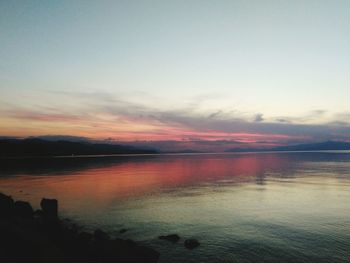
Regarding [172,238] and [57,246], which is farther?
[172,238]

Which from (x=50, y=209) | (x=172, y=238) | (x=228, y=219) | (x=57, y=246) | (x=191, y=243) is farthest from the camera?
(x=228, y=219)

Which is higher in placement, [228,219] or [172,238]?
[172,238]

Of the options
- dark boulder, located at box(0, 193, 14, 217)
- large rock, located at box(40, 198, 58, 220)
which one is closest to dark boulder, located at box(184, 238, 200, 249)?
large rock, located at box(40, 198, 58, 220)

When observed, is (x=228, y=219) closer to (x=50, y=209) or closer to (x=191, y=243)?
(x=191, y=243)

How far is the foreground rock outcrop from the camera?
59.1 ft

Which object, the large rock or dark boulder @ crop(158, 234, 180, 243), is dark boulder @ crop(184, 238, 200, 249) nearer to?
dark boulder @ crop(158, 234, 180, 243)

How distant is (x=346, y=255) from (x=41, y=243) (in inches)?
1055

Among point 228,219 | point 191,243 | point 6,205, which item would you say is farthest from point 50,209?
point 228,219

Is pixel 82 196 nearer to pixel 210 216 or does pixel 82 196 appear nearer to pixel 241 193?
pixel 210 216

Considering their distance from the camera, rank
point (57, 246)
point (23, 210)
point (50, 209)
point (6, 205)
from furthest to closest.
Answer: point (23, 210), point (50, 209), point (6, 205), point (57, 246)

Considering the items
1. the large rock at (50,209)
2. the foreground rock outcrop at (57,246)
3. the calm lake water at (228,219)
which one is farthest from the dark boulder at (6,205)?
the calm lake water at (228,219)

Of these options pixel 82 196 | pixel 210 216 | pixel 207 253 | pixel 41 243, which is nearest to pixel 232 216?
pixel 210 216

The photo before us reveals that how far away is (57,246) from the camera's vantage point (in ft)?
79.9

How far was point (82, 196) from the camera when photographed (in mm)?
59156
